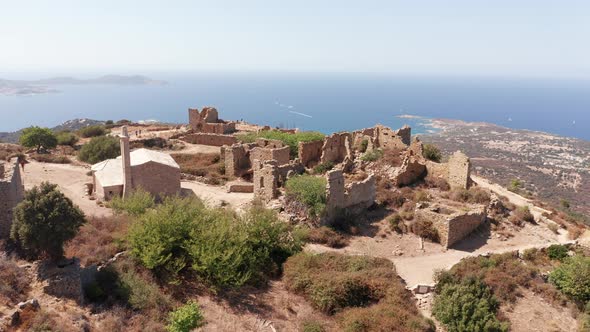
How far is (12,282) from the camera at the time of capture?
43.1ft

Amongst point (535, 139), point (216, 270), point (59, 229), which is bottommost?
point (535, 139)

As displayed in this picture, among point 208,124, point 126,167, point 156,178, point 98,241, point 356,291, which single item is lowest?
point 356,291

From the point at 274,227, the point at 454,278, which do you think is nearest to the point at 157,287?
the point at 274,227

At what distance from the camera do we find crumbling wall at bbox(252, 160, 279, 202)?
24141mm

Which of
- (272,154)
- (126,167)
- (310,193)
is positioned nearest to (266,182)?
(310,193)

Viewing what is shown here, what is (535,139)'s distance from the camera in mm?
129125

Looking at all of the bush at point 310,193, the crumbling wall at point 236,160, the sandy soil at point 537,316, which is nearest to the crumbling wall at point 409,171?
the bush at point 310,193

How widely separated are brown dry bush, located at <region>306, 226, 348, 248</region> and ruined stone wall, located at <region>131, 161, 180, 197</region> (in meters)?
10.3

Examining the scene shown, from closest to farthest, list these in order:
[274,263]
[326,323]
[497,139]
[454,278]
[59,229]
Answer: [59,229]
[326,323]
[454,278]
[274,263]
[497,139]

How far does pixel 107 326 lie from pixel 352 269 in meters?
9.21

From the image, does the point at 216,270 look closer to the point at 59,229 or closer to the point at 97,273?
the point at 97,273

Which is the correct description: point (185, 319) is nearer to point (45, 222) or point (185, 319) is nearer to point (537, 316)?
point (45, 222)

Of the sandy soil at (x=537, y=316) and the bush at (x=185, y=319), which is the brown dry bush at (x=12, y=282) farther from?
the sandy soil at (x=537, y=316)

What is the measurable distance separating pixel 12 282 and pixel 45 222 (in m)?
1.96
